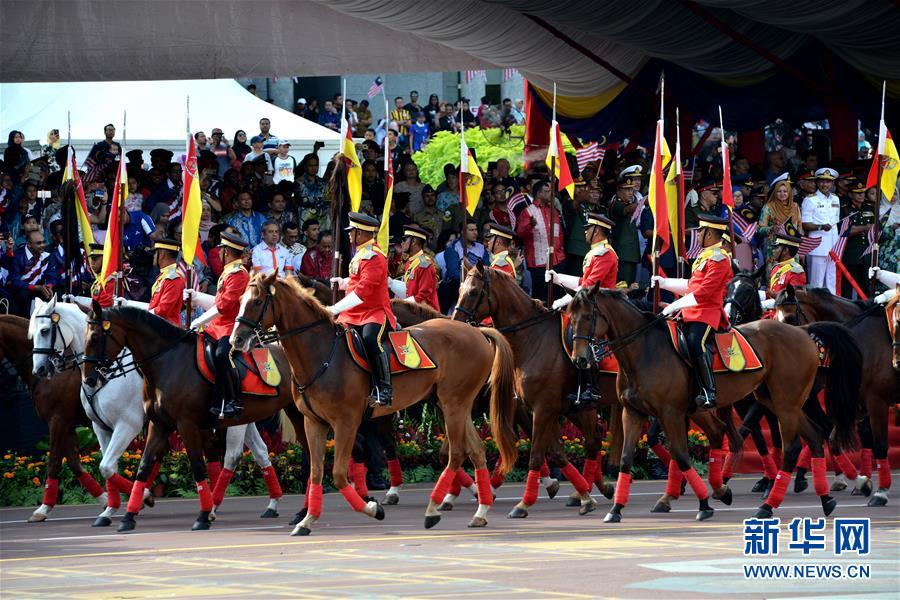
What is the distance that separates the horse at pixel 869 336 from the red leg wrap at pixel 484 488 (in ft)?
14.9

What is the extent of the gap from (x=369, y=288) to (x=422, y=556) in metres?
3.68

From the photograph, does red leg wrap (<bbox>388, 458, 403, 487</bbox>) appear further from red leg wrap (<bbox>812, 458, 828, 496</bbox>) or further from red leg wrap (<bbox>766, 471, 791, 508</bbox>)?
red leg wrap (<bbox>812, 458, 828, 496</bbox>)

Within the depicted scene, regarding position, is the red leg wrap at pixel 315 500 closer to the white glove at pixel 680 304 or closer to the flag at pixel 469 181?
the white glove at pixel 680 304

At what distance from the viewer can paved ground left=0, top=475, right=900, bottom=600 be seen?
11938 mm

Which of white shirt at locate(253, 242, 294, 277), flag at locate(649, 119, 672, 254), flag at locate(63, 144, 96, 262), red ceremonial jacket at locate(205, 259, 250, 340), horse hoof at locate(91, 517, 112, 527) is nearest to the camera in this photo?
horse hoof at locate(91, 517, 112, 527)

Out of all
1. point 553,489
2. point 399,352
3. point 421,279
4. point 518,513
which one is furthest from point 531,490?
point 421,279

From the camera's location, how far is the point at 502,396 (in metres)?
17.9

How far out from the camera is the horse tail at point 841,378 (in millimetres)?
18188

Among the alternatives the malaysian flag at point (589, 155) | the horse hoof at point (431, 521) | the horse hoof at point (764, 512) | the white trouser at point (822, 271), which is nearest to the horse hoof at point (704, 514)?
the horse hoof at point (764, 512)

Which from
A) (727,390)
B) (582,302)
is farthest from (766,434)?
(582,302)

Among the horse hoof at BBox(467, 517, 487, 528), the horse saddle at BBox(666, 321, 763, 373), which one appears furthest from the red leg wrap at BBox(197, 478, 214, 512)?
the horse saddle at BBox(666, 321, 763, 373)

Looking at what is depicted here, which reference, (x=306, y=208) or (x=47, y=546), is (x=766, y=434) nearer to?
(x=306, y=208)

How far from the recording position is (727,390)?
17.5 m

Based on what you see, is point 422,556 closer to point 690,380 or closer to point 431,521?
point 431,521
